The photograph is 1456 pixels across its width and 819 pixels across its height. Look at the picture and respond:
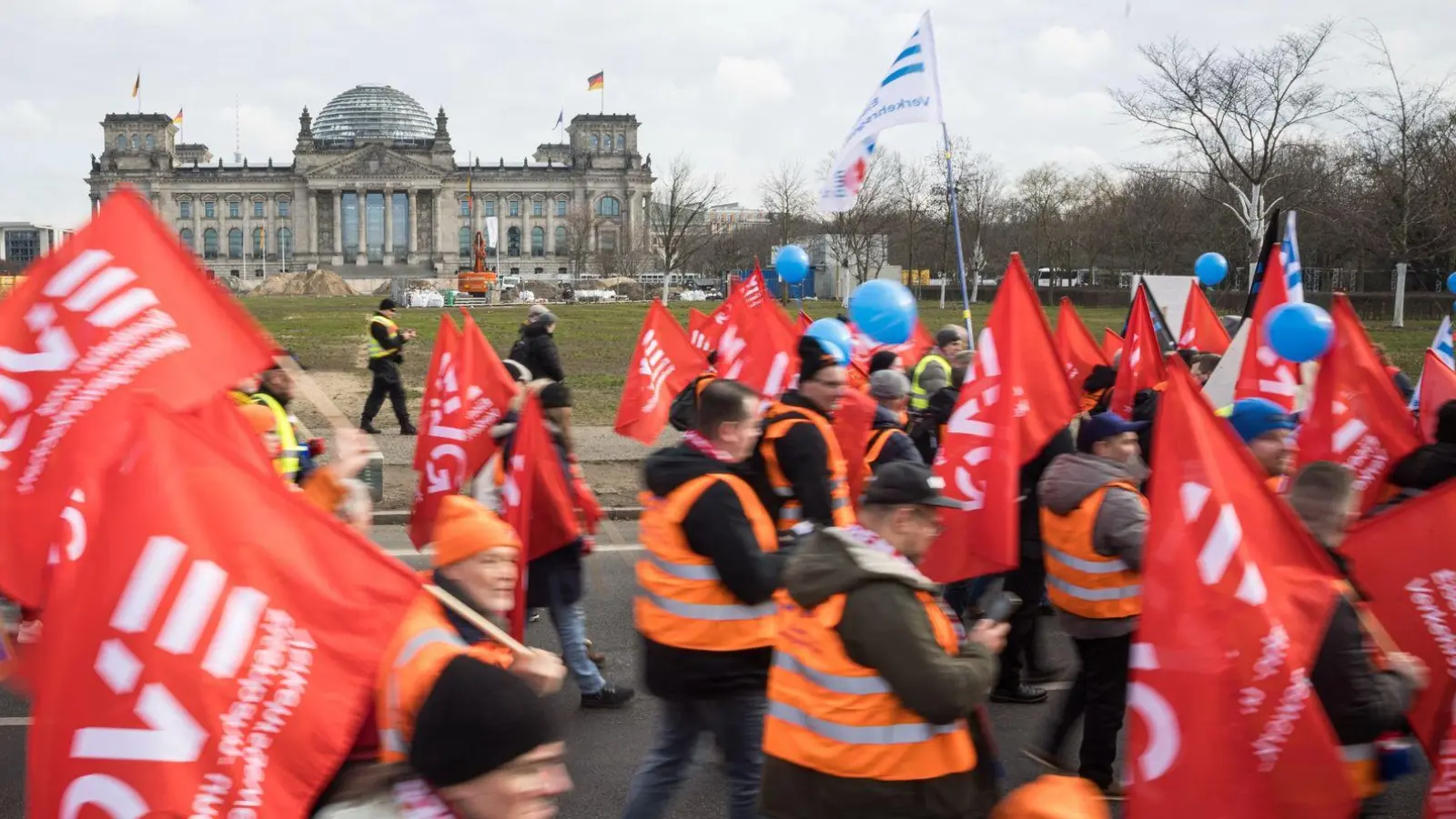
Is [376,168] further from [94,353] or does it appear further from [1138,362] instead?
[94,353]

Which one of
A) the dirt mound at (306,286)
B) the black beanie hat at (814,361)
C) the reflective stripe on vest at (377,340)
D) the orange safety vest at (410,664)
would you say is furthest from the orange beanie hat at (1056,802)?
the dirt mound at (306,286)

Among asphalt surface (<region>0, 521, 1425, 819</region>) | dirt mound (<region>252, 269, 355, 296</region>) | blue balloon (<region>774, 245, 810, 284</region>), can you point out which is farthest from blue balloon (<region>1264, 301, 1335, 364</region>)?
dirt mound (<region>252, 269, 355, 296</region>)

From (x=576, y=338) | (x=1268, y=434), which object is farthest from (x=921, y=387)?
(x=576, y=338)

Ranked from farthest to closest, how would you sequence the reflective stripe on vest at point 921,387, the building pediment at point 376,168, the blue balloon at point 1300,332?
the building pediment at point 376,168, the reflective stripe on vest at point 921,387, the blue balloon at point 1300,332

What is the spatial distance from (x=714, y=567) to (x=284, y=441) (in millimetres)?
3309

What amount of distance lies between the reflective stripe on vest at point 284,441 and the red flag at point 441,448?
2.46 feet

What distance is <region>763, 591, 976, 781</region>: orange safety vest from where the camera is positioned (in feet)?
10.0

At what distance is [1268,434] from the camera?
5293mm

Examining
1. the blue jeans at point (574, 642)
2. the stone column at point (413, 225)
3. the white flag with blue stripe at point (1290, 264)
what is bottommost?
the blue jeans at point (574, 642)

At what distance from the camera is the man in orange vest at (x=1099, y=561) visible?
191 inches

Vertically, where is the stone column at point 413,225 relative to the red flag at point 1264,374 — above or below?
above

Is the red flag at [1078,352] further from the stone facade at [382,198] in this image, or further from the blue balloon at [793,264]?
the stone facade at [382,198]

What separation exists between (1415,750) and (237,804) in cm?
333

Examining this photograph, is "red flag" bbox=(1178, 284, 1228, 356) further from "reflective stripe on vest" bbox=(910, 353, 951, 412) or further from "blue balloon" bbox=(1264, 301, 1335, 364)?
"blue balloon" bbox=(1264, 301, 1335, 364)
